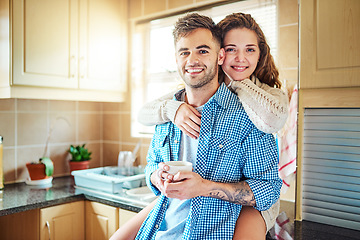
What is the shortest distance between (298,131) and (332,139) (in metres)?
0.15

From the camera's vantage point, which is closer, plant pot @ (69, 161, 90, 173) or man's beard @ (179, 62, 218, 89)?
man's beard @ (179, 62, 218, 89)

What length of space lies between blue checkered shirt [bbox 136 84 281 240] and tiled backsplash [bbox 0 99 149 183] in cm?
150

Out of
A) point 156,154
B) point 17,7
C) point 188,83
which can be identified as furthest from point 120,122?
point 188,83

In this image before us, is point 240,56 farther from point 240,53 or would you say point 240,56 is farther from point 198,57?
point 198,57

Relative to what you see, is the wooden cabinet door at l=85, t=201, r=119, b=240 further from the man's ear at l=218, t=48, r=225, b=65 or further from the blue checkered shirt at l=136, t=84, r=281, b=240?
the man's ear at l=218, t=48, r=225, b=65

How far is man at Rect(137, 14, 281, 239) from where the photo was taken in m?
1.24

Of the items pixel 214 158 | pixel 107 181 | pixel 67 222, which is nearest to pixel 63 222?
pixel 67 222

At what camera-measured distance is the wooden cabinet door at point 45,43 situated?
2.06 meters

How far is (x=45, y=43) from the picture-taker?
7.16ft

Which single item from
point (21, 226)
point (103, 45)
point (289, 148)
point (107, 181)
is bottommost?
point (21, 226)

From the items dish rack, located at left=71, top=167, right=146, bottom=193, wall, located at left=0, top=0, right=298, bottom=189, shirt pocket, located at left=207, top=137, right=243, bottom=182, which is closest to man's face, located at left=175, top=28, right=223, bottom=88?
shirt pocket, located at left=207, top=137, right=243, bottom=182

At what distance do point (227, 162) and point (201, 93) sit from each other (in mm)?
307

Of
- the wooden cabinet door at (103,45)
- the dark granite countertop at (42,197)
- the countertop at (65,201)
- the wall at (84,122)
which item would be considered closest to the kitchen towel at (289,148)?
the wall at (84,122)

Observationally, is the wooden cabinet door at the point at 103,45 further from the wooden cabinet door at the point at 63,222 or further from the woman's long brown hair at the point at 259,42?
the woman's long brown hair at the point at 259,42
